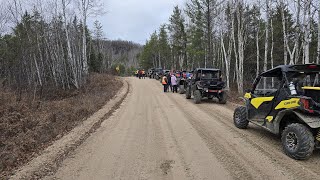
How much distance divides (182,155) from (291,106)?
2.58 meters

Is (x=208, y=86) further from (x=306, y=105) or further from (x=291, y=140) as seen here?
(x=306, y=105)

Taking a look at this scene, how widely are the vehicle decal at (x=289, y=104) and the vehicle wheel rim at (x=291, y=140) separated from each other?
1.96 feet

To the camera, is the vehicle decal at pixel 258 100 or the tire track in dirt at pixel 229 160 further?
the vehicle decal at pixel 258 100

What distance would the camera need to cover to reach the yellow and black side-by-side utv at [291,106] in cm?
580

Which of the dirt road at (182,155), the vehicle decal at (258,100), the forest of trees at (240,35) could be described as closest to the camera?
the dirt road at (182,155)

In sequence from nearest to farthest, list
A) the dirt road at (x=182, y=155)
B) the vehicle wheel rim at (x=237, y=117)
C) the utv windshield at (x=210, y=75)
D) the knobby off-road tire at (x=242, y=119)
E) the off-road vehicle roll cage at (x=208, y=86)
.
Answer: the dirt road at (x=182, y=155) → the knobby off-road tire at (x=242, y=119) → the vehicle wheel rim at (x=237, y=117) → the off-road vehicle roll cage at (x=208, y=86) → the utv windshield at (x=210, y=75)

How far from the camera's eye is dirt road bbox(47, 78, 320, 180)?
17.1 ft

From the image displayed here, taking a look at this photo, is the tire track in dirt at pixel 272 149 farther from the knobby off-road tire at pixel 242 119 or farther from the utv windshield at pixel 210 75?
the utv windshield at pixel 210 75

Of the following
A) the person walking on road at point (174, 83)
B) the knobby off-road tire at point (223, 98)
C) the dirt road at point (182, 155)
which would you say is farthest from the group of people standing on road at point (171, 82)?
the dirt road at point (182, 155)

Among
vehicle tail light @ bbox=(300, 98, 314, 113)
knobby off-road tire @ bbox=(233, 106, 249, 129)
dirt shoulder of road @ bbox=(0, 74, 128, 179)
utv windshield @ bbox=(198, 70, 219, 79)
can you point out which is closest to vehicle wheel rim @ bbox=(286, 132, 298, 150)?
vehicle tail light @ bbox=(300, 98, 314, 113)

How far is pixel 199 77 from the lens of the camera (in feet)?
55.9

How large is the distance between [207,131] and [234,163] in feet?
9.65

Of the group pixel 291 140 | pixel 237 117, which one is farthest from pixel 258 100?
pixel 291 140

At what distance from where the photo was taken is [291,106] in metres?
6.21
